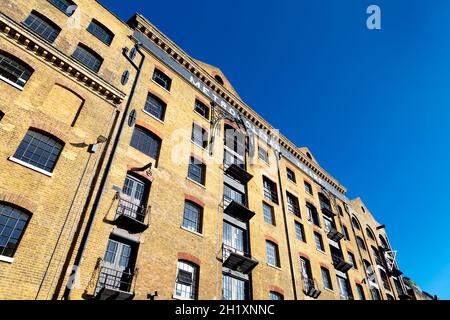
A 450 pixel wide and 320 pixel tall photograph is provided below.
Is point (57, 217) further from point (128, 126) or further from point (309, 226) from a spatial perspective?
point (309, 226)

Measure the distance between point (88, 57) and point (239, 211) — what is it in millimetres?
11932

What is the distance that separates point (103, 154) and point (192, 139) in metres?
6.47

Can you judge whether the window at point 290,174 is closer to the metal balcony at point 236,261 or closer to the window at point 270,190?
the window at point 270,190

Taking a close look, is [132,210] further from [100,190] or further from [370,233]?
[370,233]

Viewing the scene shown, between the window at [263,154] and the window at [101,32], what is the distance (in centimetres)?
1361

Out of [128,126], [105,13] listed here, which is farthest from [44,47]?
[105,13]

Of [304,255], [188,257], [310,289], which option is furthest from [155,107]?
[310,289]

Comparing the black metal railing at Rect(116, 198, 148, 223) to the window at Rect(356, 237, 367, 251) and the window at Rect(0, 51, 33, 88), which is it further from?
the window at Rect(356, 237, 367, 251)

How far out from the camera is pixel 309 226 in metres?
23.9

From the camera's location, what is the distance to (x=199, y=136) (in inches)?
747

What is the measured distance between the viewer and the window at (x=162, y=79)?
18812 mm

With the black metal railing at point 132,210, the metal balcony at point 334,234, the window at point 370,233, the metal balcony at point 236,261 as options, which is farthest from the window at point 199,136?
the window at point 370,233

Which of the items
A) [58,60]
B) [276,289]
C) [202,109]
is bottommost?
[276,289]

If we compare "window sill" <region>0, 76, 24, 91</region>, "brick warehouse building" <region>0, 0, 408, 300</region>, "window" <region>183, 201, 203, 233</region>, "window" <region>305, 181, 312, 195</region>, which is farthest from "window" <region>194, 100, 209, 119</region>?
"window" <region>305, 181, 312, 195</region>
